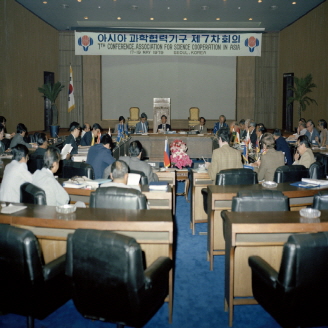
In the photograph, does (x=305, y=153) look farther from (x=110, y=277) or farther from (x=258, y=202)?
(x=110, y=277)

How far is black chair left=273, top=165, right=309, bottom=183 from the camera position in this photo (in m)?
4.55

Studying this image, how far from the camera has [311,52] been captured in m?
13.0

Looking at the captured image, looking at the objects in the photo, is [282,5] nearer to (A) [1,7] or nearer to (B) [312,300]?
(A) [1,7]

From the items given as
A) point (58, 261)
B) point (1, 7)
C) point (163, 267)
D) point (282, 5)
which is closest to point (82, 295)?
point (58, 261)

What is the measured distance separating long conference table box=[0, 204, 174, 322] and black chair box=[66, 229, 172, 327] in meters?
0.45

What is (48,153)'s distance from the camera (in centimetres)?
352

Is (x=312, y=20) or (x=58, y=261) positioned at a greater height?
(x=312, y=20)

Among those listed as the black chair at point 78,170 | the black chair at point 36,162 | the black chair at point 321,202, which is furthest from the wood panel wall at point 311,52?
the black chair at point 321,202

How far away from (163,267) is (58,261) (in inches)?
27.4

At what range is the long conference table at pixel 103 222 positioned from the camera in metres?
2.72

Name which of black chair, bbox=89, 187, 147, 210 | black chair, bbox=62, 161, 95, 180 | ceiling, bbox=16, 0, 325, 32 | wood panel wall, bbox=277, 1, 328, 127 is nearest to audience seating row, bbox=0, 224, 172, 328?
black chair, bbox=89, 187, 147, 210

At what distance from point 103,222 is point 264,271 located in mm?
1130

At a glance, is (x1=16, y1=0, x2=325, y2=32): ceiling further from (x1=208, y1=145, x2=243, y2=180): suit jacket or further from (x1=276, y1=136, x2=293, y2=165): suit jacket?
(x1=208, y1=145, x2=243, y2=180): suit jacket

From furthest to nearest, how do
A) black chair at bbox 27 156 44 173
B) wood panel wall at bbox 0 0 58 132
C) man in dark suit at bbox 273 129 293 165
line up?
wood panel wall at bbox 0 0 58 132, man in dark suit at bbox 273 129 293 165, black chair at bbox 27 156 44 173
